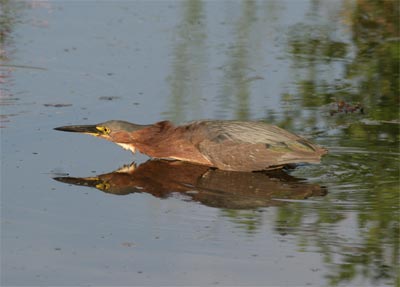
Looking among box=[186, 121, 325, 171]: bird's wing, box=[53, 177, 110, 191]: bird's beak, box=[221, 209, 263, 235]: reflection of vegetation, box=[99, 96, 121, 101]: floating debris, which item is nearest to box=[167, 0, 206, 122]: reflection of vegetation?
box=[99, 96, 121, 101]: floating debris

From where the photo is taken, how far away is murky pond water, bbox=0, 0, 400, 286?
7.12 meters

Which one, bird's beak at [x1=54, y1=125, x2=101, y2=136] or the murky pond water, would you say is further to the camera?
bird's beak at [x1=54, y1=125, x2=101, y2=136]

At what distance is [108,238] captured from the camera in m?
7.48

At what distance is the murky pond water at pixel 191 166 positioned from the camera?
712 cm

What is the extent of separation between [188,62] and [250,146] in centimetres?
330

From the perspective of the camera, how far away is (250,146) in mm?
9039

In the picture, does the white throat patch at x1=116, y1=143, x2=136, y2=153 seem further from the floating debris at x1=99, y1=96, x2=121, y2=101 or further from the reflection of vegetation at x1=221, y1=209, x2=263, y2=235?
the reflection of vegetation at x1=221, y1=209, x2=263, y2=235

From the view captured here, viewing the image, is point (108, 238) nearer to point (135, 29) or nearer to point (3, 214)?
point (3, 214)

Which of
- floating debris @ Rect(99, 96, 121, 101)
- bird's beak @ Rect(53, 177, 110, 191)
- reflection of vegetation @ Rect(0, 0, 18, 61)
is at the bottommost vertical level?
bird's beak @ Rect(53, 177, 110, 191)

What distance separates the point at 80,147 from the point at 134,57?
285 cm

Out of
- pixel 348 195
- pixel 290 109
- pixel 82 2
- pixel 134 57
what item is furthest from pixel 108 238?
pixel 82 2

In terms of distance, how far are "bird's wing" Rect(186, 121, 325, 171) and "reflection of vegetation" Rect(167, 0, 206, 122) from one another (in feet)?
3.68

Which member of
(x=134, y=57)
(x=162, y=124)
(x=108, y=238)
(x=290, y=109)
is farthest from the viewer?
(x=134, y=57)

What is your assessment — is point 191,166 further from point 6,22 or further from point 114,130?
point 6,22
